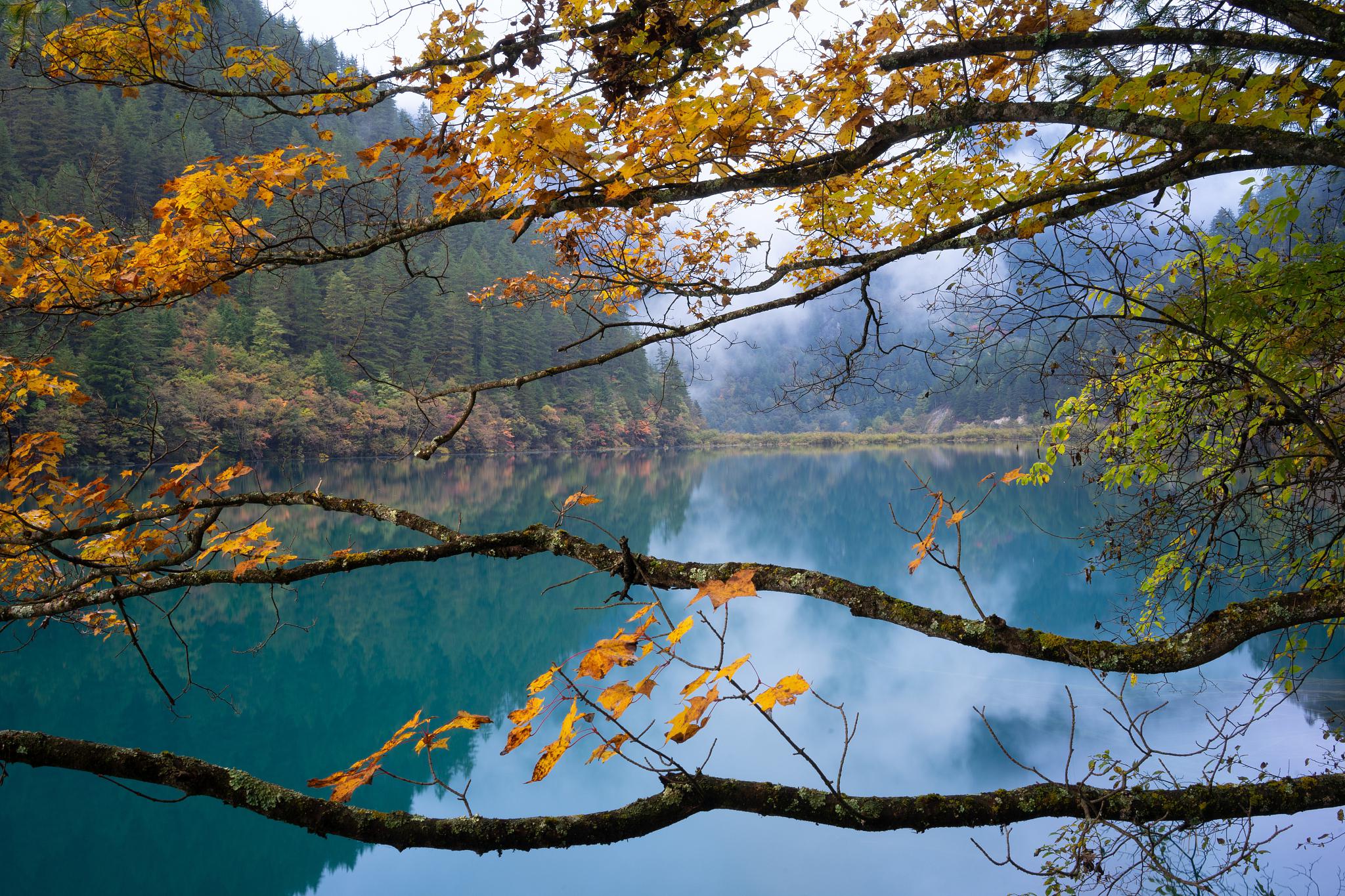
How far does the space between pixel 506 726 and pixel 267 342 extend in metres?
27.6

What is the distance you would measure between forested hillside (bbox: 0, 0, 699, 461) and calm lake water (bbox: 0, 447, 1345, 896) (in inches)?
230

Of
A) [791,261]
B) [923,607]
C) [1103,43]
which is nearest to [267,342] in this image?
[791,261]

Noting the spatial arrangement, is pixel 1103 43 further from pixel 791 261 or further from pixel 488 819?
pixel 488 819

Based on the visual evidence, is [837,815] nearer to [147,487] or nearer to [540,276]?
[540,276]

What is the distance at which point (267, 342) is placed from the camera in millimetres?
30750

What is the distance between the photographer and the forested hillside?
23688 millimetres

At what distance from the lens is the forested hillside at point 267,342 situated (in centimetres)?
2369

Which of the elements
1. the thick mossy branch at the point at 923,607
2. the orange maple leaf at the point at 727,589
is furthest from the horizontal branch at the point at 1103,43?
the orange maple leaf at the point at 727,589

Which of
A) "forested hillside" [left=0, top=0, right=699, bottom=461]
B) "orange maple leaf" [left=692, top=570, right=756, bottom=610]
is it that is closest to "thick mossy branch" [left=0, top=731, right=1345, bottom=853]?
"orange maple leaf" [left=692, top=570, right=756, bottom=610]

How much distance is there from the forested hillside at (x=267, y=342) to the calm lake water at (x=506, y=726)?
19.2 feet

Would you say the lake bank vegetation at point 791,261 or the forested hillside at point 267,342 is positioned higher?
the forested hillside at point 267,342

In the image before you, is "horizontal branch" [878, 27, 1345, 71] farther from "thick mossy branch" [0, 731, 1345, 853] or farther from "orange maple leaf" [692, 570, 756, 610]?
"thick mossy branch" [0, 731, 1345, 853]

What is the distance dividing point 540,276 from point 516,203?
6.20 ft

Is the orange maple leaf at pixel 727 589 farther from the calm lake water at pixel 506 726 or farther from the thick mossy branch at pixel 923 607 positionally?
the calm lake water at pixel 506 726
